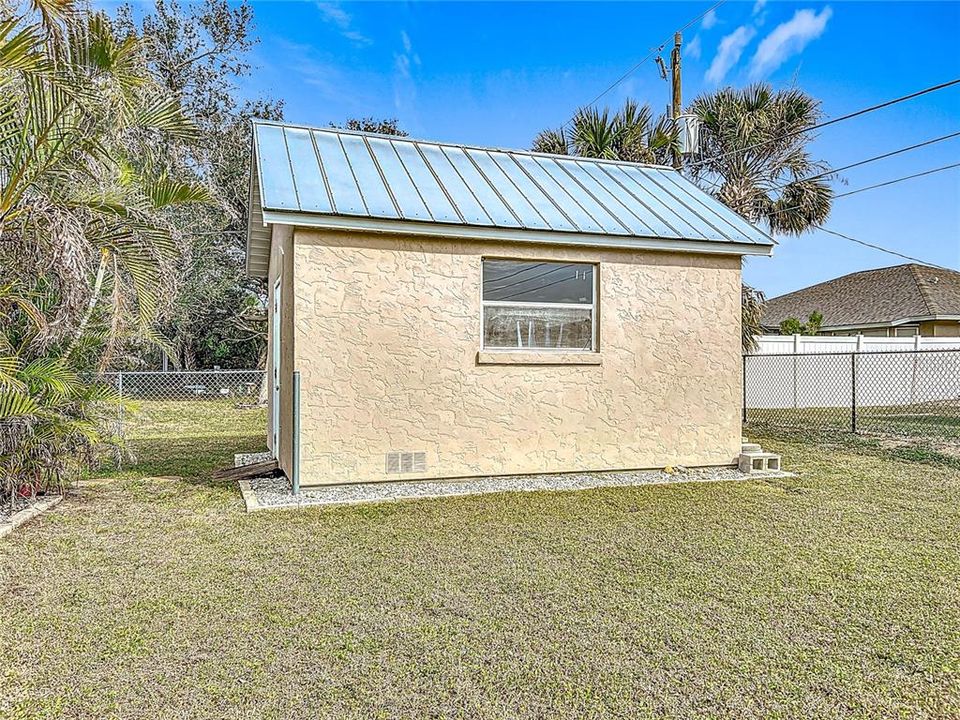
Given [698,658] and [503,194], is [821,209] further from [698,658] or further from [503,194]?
[698,658]

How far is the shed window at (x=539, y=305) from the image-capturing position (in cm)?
762

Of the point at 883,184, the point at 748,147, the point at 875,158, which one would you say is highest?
the point at 748,147

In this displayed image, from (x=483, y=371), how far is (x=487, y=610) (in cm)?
394

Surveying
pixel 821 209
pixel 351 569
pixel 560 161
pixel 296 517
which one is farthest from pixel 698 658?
pixel 821 209

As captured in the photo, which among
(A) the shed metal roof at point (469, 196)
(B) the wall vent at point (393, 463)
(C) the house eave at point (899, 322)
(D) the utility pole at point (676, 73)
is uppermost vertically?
(D) the utility pole at point (676, 73)

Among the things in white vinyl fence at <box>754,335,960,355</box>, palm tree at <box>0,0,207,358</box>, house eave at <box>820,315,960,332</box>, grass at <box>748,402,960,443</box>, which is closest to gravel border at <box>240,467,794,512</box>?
palm tree at <box>0,0,207,358</box>

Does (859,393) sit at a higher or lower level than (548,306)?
lower

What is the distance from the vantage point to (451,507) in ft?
20.7

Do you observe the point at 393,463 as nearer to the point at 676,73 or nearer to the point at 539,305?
the point at 539,305

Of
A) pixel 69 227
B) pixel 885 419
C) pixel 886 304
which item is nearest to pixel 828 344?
pixel 885 419

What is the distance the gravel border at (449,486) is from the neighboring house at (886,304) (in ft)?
50.6

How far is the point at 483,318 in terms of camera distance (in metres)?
7.54

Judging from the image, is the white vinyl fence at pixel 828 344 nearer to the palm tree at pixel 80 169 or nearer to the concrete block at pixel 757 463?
the concrete block at pixel 757 463

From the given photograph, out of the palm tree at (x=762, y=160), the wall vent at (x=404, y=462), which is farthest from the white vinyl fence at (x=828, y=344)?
the wall vent at (x=404, y=462)
